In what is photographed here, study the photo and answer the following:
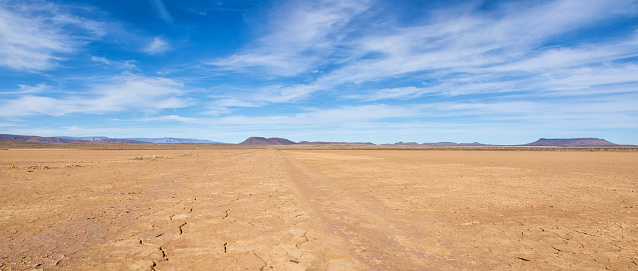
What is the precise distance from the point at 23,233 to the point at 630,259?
8325mm

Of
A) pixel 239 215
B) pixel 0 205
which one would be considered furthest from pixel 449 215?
pixel 0 205

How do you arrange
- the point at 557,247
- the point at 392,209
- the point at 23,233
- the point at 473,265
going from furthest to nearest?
the point at 392,209 < the point at 23,233 < the point at 557,247 < the point at 473,265

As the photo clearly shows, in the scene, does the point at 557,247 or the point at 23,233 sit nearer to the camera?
the point at 557,247

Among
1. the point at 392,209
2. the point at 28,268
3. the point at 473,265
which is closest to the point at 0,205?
the point at 28,268

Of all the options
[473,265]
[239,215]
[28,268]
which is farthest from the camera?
[239,215]

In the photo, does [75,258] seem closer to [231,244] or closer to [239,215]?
[231,244]

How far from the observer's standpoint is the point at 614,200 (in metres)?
7.21

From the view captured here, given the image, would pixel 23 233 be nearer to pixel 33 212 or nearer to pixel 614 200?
pixel 33 212

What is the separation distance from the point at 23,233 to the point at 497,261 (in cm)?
671

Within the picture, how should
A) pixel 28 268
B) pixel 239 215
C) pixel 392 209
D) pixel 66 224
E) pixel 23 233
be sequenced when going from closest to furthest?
1. pixel 28 268
2. pixel 23 233
3. pixel 66 224
4. pixel 239 215
5. pixel 392 209

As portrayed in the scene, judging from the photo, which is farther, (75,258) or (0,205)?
(0,205)

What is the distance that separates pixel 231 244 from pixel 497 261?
342 cm

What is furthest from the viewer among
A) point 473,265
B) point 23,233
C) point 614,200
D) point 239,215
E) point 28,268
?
point 614,200

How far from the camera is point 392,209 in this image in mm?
6488
